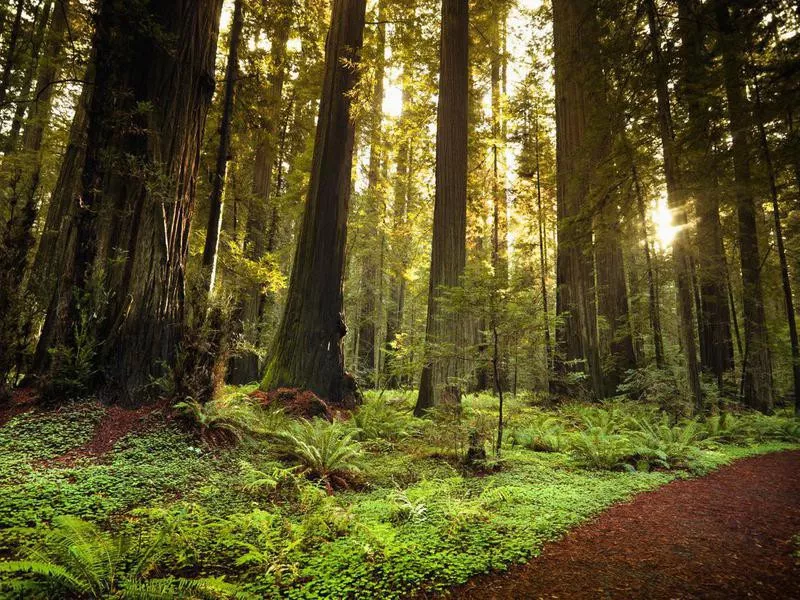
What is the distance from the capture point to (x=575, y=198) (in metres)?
10.6

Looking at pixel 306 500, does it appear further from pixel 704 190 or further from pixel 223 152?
pixel 704 190

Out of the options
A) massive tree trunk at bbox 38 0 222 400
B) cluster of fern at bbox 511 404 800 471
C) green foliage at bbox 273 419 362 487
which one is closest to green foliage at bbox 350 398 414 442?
green foliage at bbox 273 419 362 487

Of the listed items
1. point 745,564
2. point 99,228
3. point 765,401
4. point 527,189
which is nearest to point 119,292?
point 99,228

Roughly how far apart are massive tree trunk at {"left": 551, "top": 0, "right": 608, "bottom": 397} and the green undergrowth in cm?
433

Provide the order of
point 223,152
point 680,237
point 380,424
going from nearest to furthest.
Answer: point 380,424
point 680,237
point 223,152

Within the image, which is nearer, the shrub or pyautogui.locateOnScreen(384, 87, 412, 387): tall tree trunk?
the shrub

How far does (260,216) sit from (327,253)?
6096 millimetres

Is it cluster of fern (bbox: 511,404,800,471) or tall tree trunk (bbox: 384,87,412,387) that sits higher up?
tall tree trunk (bbox: 384,87,412,387)

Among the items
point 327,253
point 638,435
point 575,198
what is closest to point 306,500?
point 638,435

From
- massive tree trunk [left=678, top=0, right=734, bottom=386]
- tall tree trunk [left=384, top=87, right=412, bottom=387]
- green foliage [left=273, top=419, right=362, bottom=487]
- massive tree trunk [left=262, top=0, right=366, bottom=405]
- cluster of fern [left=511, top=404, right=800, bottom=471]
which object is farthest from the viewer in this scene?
tall tree trunk [left=384, top=87, right=412, bottom=387]

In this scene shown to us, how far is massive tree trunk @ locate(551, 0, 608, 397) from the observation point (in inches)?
370

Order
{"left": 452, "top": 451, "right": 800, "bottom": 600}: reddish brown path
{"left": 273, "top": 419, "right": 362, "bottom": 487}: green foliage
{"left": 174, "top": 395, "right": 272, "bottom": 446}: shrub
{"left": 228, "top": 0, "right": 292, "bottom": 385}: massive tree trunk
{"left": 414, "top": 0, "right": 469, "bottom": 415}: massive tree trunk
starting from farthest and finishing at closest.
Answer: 1. {"left": 228, "top": 0, "right": 292, "bottom": 385}: massive tree trunk
2. {"left": 414, "top": 0, "right": 469, "bottom": 415}: massive tree trunk
3. {"left": 174, "top": 395, "right": 272, "bottom": 446}: shrub
4. {"left": 273, "top": 419, "right": 362, "bottom": 487}: green foliage
5. {"left": 452, "top": 451, "right": 800, "bottom": 600}: reddish brown path

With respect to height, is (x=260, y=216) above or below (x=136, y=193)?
above

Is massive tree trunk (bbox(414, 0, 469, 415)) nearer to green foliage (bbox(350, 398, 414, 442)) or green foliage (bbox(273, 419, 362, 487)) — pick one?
green foliage (bbox(350, 398, 414, 442))
